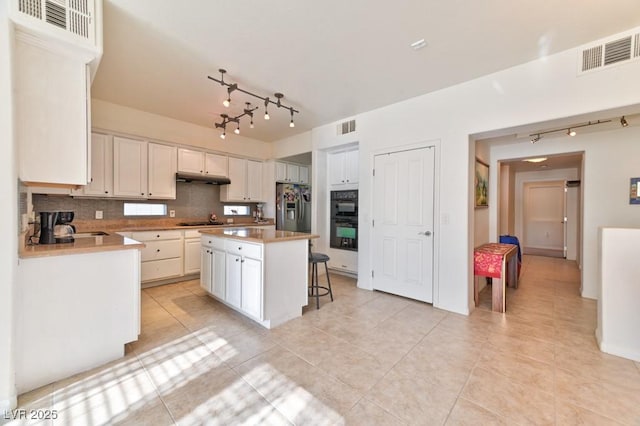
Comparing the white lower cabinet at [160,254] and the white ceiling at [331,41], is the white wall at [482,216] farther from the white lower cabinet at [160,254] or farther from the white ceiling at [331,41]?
the white lower cabinet at [160,254]

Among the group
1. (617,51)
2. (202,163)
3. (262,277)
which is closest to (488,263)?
(617,51)

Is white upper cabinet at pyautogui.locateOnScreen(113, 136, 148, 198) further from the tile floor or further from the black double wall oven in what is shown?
the black double wall oven

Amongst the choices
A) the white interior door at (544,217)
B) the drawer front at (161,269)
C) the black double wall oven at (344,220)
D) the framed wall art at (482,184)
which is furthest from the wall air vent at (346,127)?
the white interior door at (544,217)

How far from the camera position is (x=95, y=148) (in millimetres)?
3658

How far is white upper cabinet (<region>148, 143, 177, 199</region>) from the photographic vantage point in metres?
4.19

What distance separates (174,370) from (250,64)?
2915 millimetres

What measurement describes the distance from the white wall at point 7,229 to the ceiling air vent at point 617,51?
4.52 meters

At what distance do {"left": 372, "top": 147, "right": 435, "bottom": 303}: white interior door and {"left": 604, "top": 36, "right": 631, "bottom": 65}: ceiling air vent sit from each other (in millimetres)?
1614

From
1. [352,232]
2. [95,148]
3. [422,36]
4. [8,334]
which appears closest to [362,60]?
[422,36]

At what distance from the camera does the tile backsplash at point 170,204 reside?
3594 millimetres

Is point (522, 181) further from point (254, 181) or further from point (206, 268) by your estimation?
point (206, 268)

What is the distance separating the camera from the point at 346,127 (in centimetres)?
434

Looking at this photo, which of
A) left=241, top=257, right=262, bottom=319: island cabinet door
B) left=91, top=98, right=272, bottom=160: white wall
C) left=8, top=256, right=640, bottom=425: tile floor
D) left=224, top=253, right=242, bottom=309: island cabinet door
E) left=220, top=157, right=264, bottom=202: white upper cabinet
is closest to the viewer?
left=8, top=256, right=640, bottom=425: tile floor

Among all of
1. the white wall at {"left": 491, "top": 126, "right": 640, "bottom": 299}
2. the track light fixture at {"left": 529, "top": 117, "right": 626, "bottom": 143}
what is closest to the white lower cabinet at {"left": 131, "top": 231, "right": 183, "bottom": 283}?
the track light fixture at {"left": 529, "top": 117, "right": 626, "bottom": 143}
